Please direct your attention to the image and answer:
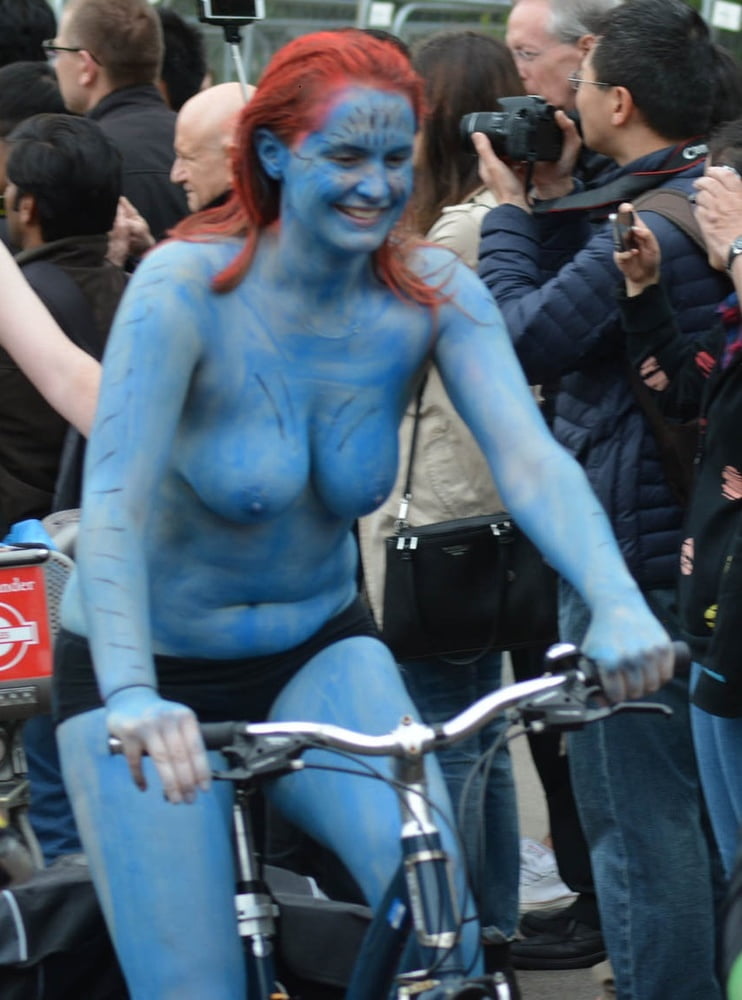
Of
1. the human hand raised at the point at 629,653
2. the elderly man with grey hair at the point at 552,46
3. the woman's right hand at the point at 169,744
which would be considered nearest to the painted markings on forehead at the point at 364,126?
the human hand raised at the point at 629,653

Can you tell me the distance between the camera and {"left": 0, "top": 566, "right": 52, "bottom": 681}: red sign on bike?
3.81 metres

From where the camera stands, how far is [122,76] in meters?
6.20

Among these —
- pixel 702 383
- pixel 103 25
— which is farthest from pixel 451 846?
pixel 103 25

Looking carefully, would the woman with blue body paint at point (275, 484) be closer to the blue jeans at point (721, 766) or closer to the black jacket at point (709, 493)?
the black jacket at point (709, 493)

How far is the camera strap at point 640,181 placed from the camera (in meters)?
3.92

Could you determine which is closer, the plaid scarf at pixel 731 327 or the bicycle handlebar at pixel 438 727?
the bicycle handlebar at pixel 438 727

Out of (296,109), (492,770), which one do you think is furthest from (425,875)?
(492,770)

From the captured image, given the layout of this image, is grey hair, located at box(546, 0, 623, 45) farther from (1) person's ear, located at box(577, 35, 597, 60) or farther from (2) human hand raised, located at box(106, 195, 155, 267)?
(2) human hand raised, located at box(106, 195, 155, 267)

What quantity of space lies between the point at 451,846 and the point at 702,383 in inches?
56.3

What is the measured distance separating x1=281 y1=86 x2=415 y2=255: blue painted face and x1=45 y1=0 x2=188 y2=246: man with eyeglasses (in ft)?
10.7

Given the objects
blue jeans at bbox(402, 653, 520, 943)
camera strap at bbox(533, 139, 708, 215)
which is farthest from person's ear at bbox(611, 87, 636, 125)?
blue jeans at bbox(402, 653, 520, 943)

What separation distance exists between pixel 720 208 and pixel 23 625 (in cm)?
165

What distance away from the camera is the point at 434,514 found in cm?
413

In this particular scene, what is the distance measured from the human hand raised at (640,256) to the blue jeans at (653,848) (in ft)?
2.27
